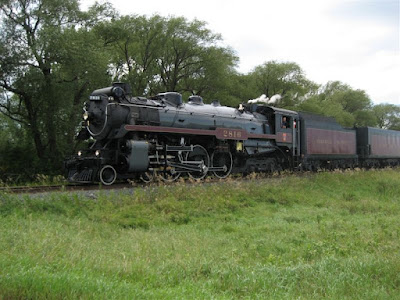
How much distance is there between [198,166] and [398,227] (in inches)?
321

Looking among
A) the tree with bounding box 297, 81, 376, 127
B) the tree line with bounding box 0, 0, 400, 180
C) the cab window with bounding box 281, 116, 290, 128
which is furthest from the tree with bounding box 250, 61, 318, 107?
the cab window with bounding box 281, 116, 290, 128

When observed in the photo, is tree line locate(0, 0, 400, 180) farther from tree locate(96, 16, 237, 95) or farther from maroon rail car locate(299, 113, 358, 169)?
maroon rail car locate(299, 113, 358, 169)

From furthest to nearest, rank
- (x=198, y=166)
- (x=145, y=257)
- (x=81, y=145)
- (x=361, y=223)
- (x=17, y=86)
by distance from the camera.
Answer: (x=81, y=145), (x=17, y=86), (x=198, y=166), (x=361, y=223), (x=145, y=257)

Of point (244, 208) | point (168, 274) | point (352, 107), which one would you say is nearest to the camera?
point (168, 274)

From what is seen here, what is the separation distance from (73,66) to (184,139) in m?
11.3

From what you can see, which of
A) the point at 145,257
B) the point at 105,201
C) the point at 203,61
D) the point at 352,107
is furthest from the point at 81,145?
the point at 352,107

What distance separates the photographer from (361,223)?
10.5m

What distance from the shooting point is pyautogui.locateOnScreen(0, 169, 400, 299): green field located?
5.19 metres

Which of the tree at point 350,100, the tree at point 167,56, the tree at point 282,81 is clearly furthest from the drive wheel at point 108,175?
the tree at point 350,100

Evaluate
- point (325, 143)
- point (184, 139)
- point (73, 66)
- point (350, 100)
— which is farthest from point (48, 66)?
point (350, 100)

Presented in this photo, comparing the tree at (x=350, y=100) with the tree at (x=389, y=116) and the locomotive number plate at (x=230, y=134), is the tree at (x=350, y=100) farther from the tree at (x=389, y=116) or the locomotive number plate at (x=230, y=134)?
the locomotive number plate at (x=230, y=134)

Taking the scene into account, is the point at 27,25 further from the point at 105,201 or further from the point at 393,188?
the point at 393,188

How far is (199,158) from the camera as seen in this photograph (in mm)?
16781

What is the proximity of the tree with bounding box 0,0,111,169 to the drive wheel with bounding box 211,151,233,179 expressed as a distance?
11027 mm
